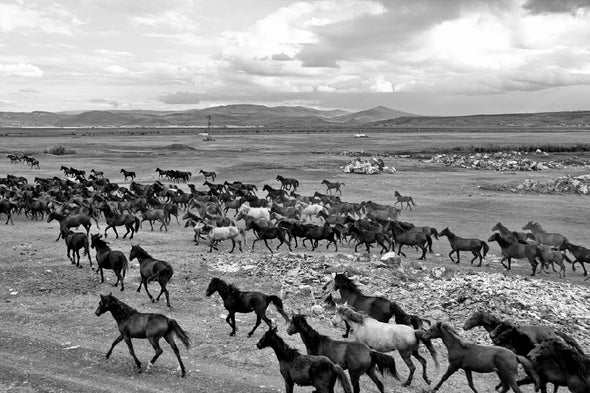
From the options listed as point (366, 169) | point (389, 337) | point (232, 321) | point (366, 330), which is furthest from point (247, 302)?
point (366, 169)

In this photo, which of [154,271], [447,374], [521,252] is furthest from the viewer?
[521,252]

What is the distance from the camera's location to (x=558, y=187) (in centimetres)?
3256

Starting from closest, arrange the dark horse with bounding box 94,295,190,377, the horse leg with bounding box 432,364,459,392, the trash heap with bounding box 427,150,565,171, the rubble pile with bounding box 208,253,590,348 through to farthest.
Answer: the horse leg with bounding box 432,364,459,392
the dark horse with bounding box 94,295,190,377
the rubble pile with bounding box 208,253,590,348
the trash heap with bounding box 427,150,565,171

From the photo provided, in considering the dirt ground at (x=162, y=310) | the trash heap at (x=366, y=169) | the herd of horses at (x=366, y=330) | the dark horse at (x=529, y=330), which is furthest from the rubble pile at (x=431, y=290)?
the trash heap at (x=366, y=169)

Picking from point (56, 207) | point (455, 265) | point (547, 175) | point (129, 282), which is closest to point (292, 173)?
point (547, 175)

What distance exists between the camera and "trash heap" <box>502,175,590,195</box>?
31.8 m

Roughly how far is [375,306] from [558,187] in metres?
27.7

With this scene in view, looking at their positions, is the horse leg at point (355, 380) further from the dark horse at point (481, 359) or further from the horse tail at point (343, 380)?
the dark horse at point (481, 359)

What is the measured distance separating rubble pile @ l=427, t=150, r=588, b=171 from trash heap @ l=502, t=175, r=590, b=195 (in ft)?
34.0

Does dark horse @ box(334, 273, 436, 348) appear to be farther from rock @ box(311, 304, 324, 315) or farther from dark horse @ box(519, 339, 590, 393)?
dark horse @ box(519, 339, 590, 393)

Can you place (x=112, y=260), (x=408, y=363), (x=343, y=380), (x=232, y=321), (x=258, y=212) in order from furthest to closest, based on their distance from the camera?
(x=258, y=212) → (x=112, y=260) → (x=232, y=321) → (x=408, y=363) → (x=343, y=380)

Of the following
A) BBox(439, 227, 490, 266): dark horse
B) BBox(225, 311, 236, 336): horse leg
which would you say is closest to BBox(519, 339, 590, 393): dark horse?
BBox(225, 311, 236, 336): horse leg

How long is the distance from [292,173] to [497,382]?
1403 inches

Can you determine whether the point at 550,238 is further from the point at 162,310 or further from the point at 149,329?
the point at 149,329
